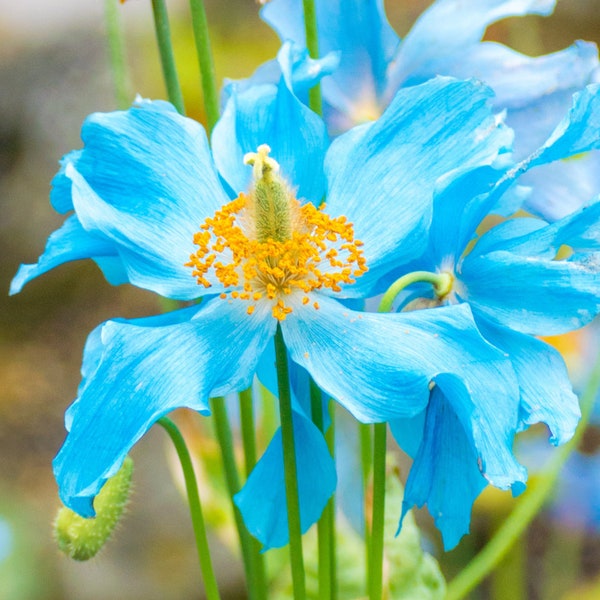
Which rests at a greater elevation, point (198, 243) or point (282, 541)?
point (198, 243)

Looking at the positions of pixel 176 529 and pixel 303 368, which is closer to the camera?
pixel 303 368

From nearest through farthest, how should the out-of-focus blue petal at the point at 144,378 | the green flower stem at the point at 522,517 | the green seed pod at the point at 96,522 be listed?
the out-of-focus blue petal at the point at 144,378 → the green seed pod at the point at 96,522 → the green flower stem at the point at 522,517

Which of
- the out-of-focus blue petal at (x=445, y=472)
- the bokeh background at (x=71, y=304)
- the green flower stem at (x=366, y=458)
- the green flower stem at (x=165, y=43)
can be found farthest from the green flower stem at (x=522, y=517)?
the bokeh background at (x=71, y=304)

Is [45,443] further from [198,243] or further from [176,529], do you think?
[198,243]

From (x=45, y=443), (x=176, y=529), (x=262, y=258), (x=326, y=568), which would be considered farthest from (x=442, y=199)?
(x=45, y=443)

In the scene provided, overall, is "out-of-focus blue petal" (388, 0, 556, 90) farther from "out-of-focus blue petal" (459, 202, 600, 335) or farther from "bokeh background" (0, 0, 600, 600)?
"bokeh background" (0, 0, 600, 600)

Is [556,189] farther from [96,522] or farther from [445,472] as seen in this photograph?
[96,522]

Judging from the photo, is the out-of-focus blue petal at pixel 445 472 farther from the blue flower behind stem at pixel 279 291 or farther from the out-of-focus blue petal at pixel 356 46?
the out-of-focus blue petal at pixel 356 46
